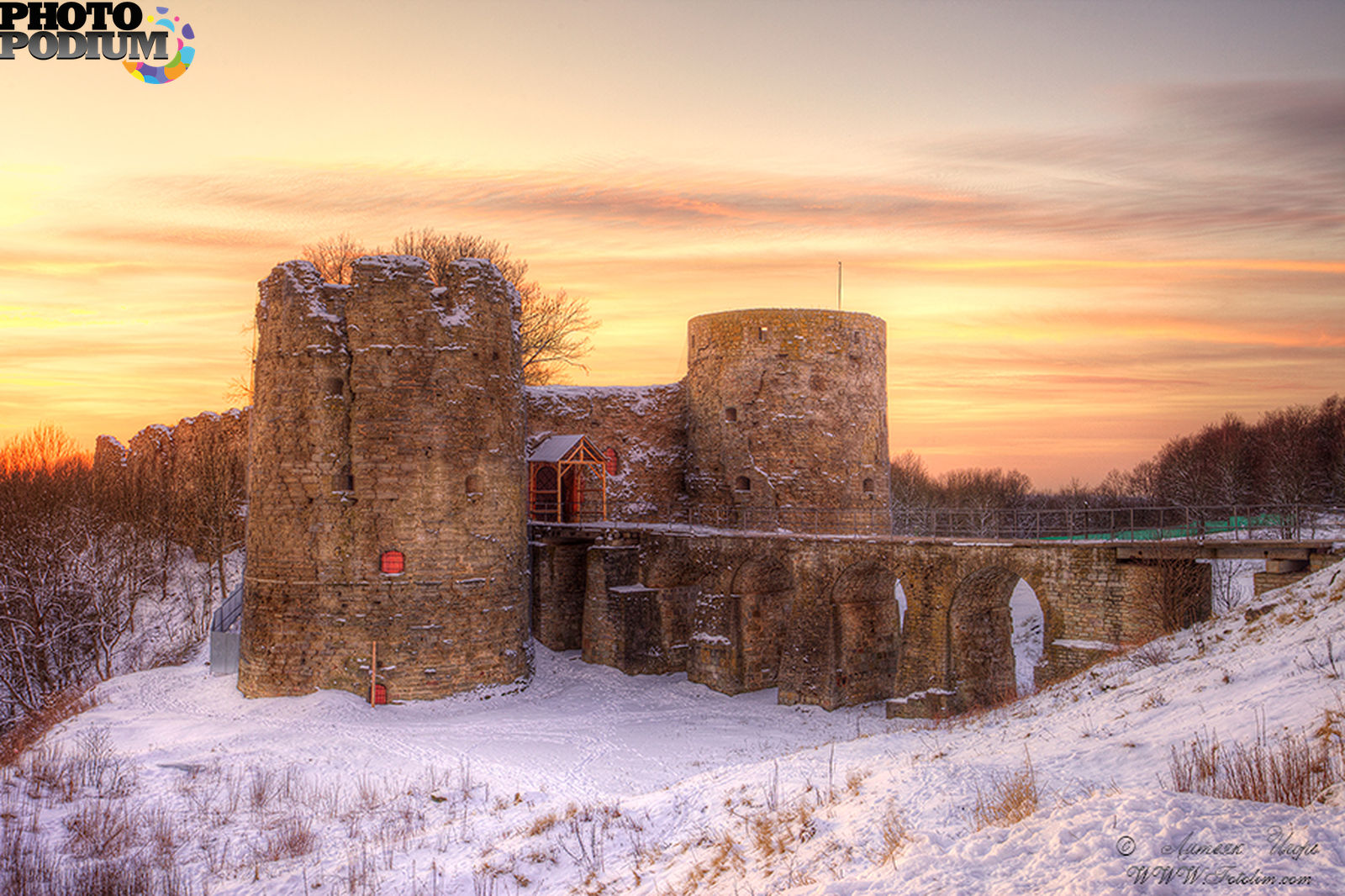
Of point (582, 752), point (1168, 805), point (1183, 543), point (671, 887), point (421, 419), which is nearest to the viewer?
point (1168, 805)

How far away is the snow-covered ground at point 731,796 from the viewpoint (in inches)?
251

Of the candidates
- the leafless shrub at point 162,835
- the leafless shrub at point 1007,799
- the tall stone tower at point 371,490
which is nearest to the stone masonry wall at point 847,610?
the tall stone tower at point 371,490

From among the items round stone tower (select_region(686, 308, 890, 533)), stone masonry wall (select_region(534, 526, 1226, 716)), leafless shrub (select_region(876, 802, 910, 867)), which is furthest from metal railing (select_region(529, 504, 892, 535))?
leafless shrub (select_region(876, 802, 910, 867))

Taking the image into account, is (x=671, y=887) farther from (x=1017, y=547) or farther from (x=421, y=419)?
(x=421, y=419)

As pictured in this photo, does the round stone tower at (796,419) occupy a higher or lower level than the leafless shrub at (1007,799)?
higher

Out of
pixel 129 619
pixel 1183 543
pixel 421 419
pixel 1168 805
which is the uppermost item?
pixel 421 419

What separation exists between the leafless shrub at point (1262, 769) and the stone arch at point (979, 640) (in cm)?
1155

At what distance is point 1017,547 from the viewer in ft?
58.9

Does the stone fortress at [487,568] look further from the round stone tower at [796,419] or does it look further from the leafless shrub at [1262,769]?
the leafless shrub at [1262,769]

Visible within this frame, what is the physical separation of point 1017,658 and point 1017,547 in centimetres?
1398

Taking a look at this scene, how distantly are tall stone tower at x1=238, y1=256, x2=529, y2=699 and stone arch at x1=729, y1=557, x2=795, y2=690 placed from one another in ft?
21.1

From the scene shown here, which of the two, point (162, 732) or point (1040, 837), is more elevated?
point (1040, 837)

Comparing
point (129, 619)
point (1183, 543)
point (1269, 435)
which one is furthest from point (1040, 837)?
point (1269, 435)

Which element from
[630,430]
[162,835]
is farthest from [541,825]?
[630,430]
